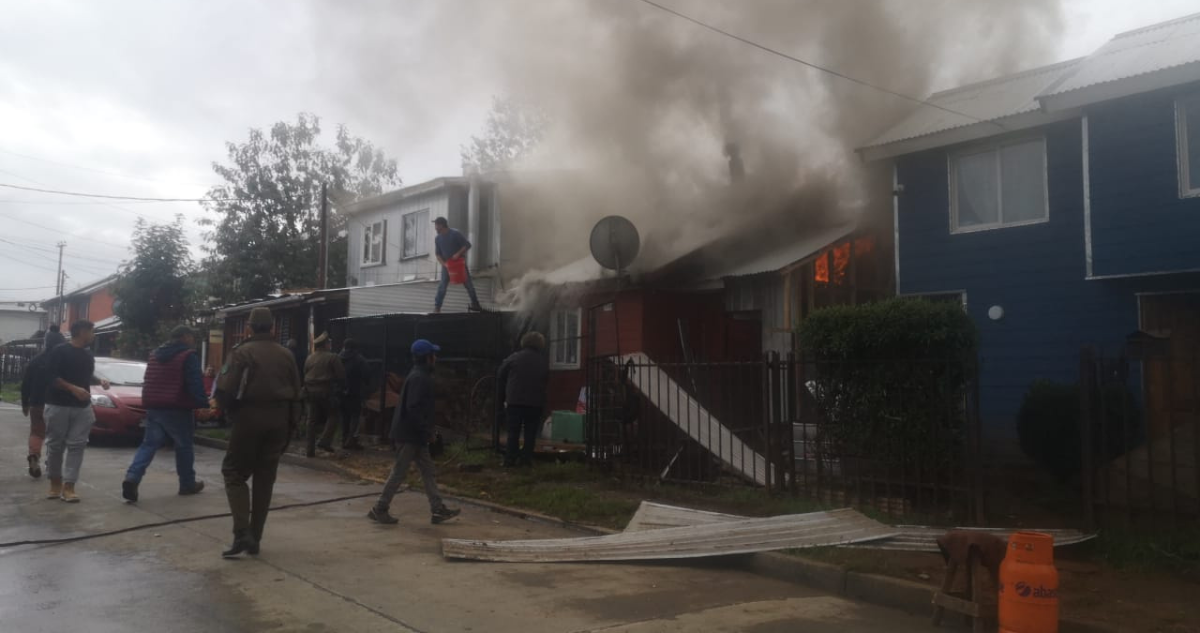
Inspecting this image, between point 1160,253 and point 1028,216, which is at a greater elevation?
point 1028,216

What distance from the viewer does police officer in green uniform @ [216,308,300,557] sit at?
6129 mm

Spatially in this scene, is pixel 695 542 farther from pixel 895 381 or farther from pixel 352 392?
pixel 352 392

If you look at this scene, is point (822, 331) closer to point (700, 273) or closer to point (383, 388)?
point (700, 273)

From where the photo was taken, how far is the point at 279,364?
21.1 ft

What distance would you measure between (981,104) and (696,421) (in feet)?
24.8

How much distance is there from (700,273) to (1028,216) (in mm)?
4689

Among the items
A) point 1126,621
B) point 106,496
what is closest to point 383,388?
point 106,496

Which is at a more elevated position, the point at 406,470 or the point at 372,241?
the point at 372,241

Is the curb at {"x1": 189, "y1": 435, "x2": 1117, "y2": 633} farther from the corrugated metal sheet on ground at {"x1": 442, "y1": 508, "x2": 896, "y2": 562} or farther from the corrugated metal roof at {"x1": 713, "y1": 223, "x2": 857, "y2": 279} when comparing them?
the corrugated metal roof at {"x1": 713, "y1": 223, "x2": 857, "y2": 279}

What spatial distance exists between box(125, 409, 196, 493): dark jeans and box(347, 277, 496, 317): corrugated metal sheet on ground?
26.1 feet

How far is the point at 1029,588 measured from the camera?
435 centimetres

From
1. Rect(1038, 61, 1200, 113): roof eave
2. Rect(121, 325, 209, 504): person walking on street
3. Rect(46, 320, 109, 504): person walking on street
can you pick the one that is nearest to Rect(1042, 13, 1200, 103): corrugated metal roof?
Rect(1038, 61, 1200, 113): roof eave

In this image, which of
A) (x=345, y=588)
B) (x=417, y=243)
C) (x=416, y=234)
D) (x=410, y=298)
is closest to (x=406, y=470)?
(x=345, y=588)

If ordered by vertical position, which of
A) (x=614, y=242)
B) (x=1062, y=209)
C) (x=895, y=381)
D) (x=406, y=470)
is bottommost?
(x=406, y=470)
